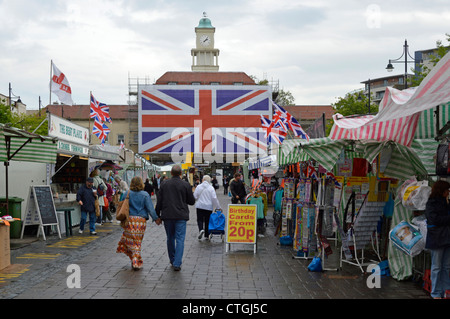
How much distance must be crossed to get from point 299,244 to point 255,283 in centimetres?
250

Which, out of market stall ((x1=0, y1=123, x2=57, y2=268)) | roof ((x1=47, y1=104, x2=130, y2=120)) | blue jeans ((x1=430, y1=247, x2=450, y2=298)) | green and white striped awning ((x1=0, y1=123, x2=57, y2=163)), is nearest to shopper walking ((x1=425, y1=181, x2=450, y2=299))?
blue jeans ((x1=430, y1=247, x2=450, y2=298))

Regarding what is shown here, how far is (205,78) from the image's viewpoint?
71.0m

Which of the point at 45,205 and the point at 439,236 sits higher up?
the point at 439,236

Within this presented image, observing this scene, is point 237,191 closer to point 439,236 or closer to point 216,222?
point 216,222

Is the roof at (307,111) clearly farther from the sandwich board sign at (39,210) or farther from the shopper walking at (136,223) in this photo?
the shopper walking at (136,223)

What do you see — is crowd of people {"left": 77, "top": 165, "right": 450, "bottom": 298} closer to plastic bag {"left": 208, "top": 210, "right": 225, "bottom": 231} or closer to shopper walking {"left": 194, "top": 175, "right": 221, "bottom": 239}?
shopper walking {"left": 194, "top": 175, "right": 221, "bottom": 239}

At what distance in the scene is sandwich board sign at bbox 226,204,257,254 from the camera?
1000cm

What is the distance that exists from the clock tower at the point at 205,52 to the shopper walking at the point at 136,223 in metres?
72.0

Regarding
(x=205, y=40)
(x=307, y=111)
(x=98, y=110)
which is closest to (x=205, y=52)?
(x=205, y=40)

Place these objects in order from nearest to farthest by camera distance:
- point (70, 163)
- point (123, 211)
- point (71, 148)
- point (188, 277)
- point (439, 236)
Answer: point (439, 236) → point (188, 277) → point (123, 211) → point (71, 148) → point (70, 163)

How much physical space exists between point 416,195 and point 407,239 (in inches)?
25.2

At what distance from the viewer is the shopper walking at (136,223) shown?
7.75 meters
